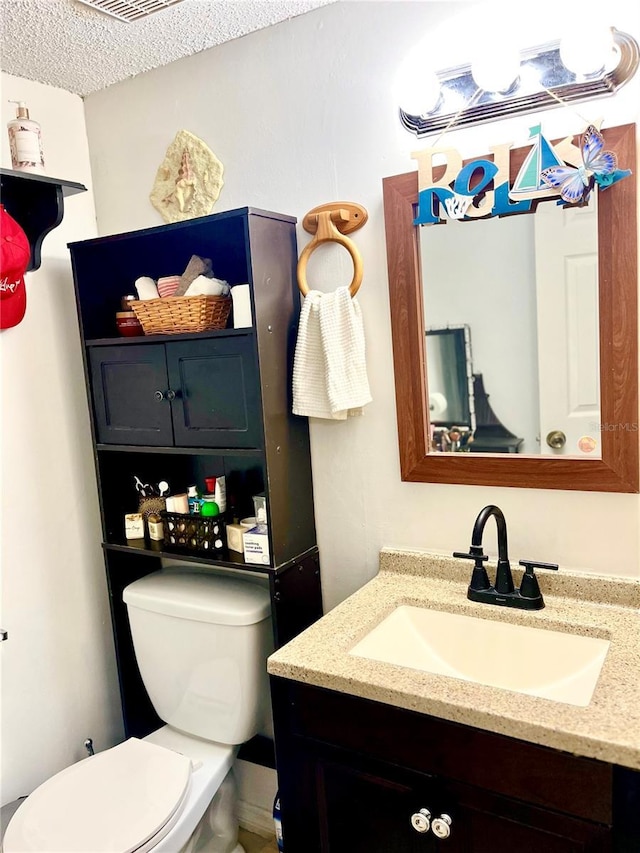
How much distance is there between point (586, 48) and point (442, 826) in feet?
4.77

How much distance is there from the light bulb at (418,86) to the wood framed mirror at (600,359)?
5.4 inches

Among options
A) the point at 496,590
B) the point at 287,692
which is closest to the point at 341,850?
the point at 287,692

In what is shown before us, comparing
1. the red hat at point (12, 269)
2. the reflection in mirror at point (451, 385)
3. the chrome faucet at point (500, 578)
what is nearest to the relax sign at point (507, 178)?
the reflection in mirror at point (451, 385)

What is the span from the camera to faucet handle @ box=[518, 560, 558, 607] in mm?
1409

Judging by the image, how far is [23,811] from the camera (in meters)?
1.51

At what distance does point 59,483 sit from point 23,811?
819mm

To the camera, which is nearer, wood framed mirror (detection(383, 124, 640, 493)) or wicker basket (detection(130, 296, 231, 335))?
wood framed mirror (detection(383, 124, 640, 493))

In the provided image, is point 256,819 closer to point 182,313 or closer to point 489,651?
point 489,651

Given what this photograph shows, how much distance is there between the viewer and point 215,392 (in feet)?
5.31

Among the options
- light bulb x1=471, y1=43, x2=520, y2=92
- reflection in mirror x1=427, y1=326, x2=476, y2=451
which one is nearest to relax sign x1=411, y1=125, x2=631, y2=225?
light bulb x1=471, y1=43, x2=520, y2=92

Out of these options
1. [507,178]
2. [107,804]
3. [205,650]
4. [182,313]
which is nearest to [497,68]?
[507,178]

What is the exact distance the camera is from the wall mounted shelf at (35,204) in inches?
66.8

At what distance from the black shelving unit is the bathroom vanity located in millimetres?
279

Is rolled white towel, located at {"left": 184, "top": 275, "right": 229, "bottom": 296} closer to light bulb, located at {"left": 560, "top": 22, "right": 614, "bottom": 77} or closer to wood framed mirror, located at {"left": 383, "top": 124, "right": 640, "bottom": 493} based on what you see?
wood framed mirror, located at {"left": 383, "top": 124, "right": 640, "bottom": 493}
